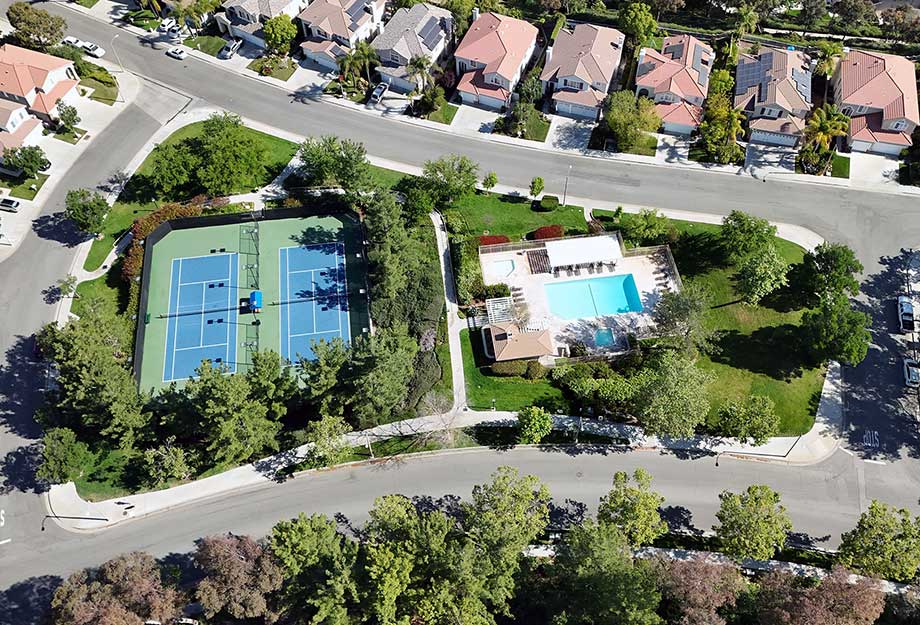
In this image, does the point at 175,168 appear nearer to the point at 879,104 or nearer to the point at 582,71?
the point at 582,71

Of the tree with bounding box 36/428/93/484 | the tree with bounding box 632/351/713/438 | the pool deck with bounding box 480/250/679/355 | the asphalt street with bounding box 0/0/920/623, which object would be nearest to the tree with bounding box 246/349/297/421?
the asphalt street with bounding box 0/0/920/623

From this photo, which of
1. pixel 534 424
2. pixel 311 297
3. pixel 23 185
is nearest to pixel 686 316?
pixel 534 424

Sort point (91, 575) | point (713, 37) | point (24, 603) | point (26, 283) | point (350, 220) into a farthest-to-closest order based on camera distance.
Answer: point (713, 37)
point (350, 220)
point (26, 283)
point (24, 603)
point (91, 575)

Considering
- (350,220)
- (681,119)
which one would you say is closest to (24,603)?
(350,220)

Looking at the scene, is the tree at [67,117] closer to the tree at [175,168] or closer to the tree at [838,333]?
the tree at [175,168]

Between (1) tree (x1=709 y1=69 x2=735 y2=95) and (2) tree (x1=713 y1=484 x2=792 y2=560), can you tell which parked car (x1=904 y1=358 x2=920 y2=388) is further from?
(1) tree (x1=709 y1=69 x2=735 y2=95)

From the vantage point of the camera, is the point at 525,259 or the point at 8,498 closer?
the point at 8,498

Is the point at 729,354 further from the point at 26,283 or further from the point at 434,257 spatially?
the point at 26,283
